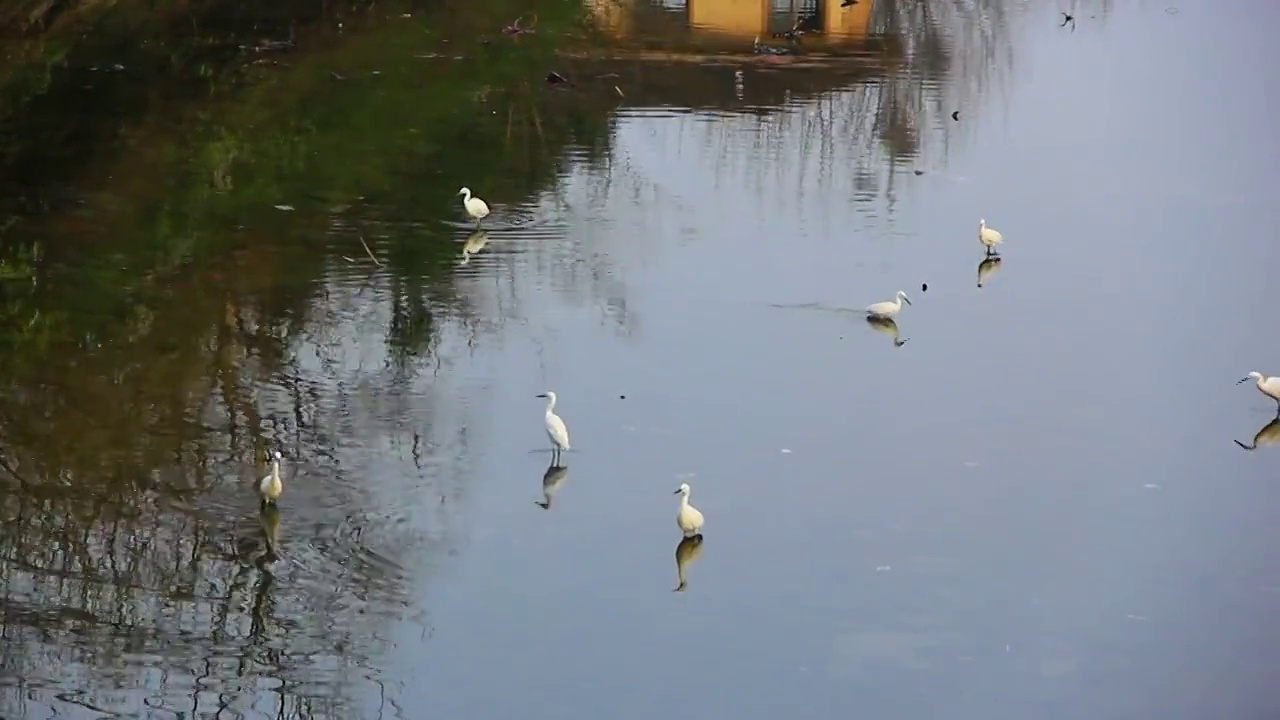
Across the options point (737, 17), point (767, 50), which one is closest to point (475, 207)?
point (767, 50)

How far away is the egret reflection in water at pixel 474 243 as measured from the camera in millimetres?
12297

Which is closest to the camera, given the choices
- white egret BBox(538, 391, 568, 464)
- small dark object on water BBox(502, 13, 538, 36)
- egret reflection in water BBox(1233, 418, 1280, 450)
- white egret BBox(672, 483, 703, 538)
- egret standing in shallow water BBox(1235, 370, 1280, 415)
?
white egret BBox(672, 483, 703, 538)

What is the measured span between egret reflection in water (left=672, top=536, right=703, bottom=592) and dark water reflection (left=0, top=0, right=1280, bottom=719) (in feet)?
0.08

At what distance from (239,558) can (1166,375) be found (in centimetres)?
583

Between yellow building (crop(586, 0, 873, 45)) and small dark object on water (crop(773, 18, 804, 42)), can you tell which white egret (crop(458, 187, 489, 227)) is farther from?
small dark object on water (crop(773, 18, 804, 42))

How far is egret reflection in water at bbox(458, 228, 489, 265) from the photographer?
40.3 feet

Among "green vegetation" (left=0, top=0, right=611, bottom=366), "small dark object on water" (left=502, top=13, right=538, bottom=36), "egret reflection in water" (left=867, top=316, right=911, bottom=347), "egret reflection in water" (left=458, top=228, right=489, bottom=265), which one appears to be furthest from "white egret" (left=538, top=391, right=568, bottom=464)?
"small dark object on water" (left=502, top=13, right=538, bottom=36)

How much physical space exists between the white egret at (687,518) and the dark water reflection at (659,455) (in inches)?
3.7

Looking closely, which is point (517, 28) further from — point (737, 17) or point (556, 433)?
point (556, 433)

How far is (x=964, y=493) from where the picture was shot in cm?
904

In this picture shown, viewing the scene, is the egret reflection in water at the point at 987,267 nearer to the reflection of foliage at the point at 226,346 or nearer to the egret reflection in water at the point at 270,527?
the reflection of foliage at the point at 226,346

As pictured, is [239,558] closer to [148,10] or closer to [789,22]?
[148,10]

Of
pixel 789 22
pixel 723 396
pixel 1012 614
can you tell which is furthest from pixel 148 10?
pixel 1012 614

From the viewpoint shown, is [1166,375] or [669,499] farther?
[1166,375]
